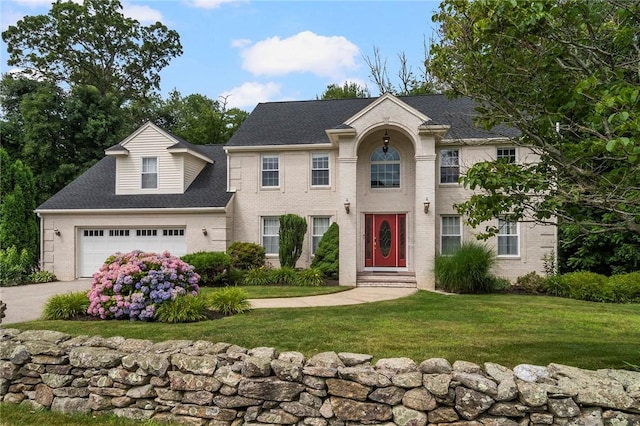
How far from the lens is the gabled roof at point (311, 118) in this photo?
1617cm

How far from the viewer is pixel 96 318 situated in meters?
8.14

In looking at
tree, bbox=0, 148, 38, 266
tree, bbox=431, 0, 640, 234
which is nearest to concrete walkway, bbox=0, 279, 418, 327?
tree, bbox=0, 148, 38, 266

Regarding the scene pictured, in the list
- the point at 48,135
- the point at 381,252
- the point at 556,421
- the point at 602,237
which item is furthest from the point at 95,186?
the point at 602,237

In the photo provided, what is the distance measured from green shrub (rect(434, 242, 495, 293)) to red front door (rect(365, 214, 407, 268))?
2413 mm

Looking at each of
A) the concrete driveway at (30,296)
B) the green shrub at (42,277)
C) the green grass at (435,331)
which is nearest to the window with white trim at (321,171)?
the green grass at (435,331)

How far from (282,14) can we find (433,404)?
37.4 feet

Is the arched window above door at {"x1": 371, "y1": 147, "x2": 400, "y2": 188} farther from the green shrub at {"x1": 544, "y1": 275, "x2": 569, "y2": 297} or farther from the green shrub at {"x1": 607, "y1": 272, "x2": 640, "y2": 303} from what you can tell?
the green shrub at {"x1": 607, "y1": 272, "x2": 640, "y2": 303}

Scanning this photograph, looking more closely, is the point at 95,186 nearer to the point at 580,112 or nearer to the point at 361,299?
the point at 361,299

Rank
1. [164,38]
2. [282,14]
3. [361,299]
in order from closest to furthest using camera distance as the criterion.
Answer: [361,299] < [282,14] < [164,38]

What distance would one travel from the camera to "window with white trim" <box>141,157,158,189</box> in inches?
680

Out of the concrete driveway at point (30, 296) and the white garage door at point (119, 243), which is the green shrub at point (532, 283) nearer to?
the white garage door at point (119, 243)

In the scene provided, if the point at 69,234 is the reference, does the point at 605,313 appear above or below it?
below

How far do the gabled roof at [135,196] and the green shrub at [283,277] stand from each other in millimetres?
3563

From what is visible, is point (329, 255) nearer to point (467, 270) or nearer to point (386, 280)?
point (386, 280)
